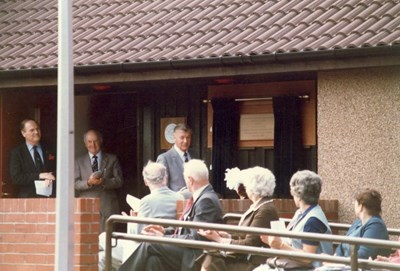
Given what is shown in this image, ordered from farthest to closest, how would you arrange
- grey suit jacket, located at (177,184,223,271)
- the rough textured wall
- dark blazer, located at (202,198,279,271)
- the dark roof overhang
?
the rough textured wall
the dark roof overhang
grey suit jacket, located at (177,184,223,271)
dark blazer, located at (202,198,279,271)

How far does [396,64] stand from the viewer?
16094 millimetres

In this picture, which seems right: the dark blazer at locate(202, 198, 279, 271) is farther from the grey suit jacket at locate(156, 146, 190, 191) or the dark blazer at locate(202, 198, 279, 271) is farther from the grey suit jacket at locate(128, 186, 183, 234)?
the grey suit jacket at locate(156, 146, 190, 191)

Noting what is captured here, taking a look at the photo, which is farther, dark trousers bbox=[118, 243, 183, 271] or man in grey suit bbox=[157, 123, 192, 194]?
man in grey suit bbox=[157, 123, 192, 194]

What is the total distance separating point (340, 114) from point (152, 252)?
179 inches

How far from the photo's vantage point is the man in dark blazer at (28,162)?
Answer: 17766mm

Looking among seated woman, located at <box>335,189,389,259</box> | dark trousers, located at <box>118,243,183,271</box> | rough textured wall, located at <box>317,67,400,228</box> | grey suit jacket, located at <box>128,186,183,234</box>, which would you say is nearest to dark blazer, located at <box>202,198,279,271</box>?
dark trousers, located at <box>118,243,183,271</box>

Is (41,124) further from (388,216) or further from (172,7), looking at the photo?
(388,216)

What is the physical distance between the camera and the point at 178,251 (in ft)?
42.7

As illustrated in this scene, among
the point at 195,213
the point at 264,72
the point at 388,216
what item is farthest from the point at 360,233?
the point at 264,72

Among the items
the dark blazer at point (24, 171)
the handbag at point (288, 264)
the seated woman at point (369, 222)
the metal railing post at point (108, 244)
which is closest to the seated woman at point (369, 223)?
the seated woman at point (369, 222)

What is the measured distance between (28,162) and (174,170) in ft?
6.86

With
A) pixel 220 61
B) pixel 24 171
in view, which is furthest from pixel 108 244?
pixel 24 171

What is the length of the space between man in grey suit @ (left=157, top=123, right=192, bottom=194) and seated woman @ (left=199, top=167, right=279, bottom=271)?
12.9ft

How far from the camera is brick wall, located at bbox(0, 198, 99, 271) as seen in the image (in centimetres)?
1373
